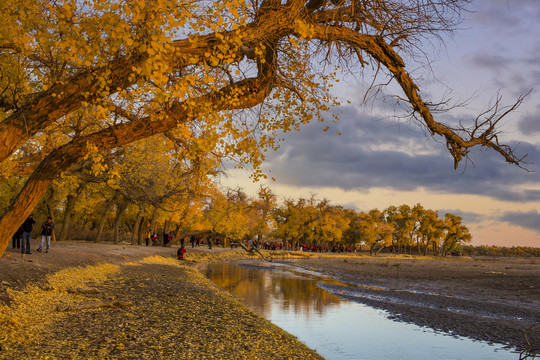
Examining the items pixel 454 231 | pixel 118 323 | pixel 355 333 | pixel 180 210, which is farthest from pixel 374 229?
pixel 118 323

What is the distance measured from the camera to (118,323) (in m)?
8.48

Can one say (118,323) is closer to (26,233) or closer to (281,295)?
(26,233)

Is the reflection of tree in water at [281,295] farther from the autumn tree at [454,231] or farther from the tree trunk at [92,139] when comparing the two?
the autumn tree at [454,231]

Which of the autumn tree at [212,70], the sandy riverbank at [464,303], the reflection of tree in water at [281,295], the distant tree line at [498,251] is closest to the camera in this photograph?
the autumn tree at [212,70]

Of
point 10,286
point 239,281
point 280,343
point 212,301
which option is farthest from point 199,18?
point 239,281

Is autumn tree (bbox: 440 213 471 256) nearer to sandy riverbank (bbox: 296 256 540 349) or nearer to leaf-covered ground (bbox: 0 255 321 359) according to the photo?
sandy riverbank (bbox: 296 256 540 349)

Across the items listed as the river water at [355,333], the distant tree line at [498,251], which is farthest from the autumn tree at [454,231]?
the river water at [355,333]

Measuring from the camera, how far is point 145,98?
8.47 m

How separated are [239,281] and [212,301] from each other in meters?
12.0

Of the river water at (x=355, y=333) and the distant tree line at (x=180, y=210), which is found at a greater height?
the distant tree line at (x=180, y=210)

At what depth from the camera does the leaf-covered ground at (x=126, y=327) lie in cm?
664

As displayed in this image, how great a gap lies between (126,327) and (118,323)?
1.30 ft

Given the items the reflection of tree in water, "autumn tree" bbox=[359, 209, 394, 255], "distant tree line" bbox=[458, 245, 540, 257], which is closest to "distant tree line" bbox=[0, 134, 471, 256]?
"autumn tree" bbox=[359, 209, 394, 255]

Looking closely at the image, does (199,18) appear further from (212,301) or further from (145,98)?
(212,301)
